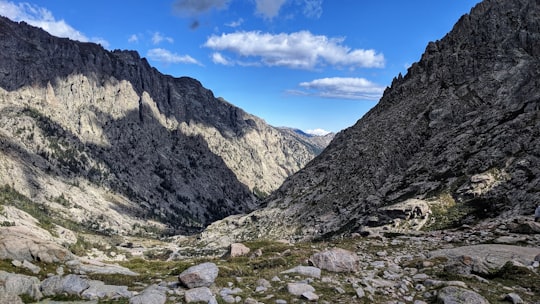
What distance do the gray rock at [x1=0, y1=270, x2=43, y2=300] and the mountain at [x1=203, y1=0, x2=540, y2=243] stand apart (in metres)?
50.8

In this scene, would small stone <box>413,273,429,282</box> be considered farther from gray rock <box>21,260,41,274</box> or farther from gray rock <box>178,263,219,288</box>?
gray rock <box>21,260,41,274</box>

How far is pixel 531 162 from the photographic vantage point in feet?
197

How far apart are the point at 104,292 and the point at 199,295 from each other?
18.4ft

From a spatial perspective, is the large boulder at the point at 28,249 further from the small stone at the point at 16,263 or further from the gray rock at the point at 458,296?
the gray rock at the point at 458,296

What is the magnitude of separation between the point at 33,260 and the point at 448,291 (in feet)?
82.0

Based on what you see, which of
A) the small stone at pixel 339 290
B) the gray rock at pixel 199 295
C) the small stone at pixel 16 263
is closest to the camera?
the gray rock at pixel 199 295

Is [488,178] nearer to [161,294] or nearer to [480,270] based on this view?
[480,270]

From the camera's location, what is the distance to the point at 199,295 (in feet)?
60.5

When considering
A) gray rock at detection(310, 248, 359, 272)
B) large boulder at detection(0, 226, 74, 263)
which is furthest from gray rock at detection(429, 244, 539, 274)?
large boulder at detection(0, 226, 74, 263)

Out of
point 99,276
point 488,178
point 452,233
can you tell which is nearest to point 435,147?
point 488,178

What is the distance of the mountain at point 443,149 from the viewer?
65.1 meters

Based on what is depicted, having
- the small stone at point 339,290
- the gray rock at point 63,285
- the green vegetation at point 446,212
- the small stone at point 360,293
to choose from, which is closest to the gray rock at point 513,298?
the small stone at point 360,293

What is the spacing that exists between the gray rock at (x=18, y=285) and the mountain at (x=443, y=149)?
50.8 meters

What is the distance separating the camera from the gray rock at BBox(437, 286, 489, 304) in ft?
53.1
